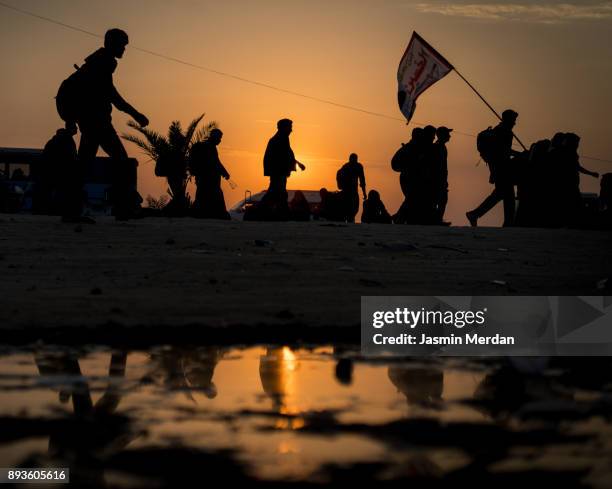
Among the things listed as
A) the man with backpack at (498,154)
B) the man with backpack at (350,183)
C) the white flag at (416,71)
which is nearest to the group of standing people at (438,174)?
the man with backpack at (498,154)

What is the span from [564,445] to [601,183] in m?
20.3

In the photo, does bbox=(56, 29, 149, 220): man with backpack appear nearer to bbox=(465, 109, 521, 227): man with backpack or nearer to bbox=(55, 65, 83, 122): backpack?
bbox=(55, 65, 83, 122): backpack

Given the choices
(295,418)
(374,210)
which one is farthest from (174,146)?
(295,418)

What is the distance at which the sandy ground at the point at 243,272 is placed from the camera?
7.08 metres

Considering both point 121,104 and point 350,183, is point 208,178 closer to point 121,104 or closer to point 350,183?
point 350,183

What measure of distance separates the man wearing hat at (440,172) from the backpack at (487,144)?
1.03 meters

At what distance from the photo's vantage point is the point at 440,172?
68.7 ft

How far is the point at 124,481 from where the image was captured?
10.4 ft

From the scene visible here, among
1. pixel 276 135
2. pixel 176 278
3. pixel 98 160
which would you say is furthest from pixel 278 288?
pixel 98 160

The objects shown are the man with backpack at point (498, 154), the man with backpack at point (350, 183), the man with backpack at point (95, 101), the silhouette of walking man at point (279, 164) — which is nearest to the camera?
the man with backpack at point (95, 101)

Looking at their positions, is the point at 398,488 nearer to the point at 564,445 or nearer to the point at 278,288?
the point at 564,445

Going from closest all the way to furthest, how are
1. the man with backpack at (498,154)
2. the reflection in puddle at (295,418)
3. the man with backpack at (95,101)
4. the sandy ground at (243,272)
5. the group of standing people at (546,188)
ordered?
the reflection in puddle at (295,418) → the sandy ground at (243,272) → the man with backpack at (95,101) → the man with backpack at (498,154) → the group of standing people at (546,188)

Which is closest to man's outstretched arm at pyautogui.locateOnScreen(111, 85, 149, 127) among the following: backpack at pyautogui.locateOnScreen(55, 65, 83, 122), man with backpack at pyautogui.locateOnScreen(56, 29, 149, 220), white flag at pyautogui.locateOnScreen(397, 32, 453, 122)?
man with backpack at pyautogui.locateOnScreen(56, 29, 149, 220)

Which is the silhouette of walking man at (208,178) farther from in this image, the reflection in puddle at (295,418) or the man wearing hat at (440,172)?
the reflection in puddle at (295,418)
